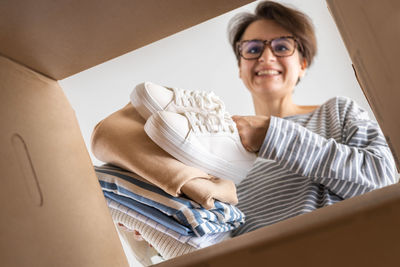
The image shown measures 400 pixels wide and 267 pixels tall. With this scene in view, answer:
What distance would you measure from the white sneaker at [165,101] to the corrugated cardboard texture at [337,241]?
1.70 feet

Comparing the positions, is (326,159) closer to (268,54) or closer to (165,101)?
(165,101)

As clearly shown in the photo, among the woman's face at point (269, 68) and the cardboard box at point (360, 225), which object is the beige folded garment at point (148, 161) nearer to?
the cardboard box at point (360, 225)

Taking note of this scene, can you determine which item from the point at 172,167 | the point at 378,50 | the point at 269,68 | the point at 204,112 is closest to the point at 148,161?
the point at 172,167

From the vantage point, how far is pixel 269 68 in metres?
1.40

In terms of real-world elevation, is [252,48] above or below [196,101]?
above

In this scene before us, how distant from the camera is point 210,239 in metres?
0.75

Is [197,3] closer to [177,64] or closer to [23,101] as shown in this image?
[23,101]

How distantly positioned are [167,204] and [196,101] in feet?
0.68

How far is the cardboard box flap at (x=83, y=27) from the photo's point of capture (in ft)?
0.96

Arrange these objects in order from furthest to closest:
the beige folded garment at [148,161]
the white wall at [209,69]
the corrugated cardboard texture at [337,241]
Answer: the white wall at [209,69], the beige folded garment at [148,161], the corrugated cardboard texture at [337,241]

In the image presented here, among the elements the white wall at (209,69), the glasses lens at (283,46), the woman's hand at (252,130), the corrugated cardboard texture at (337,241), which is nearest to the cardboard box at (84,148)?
the corrugated cardboard texture at (337,241)

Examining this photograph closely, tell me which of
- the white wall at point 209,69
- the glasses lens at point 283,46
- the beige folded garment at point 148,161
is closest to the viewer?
the beige folded garment at point 148,161

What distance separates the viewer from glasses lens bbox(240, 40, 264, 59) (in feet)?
4.60

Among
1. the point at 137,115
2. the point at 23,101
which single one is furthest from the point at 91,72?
the point at 23,101
